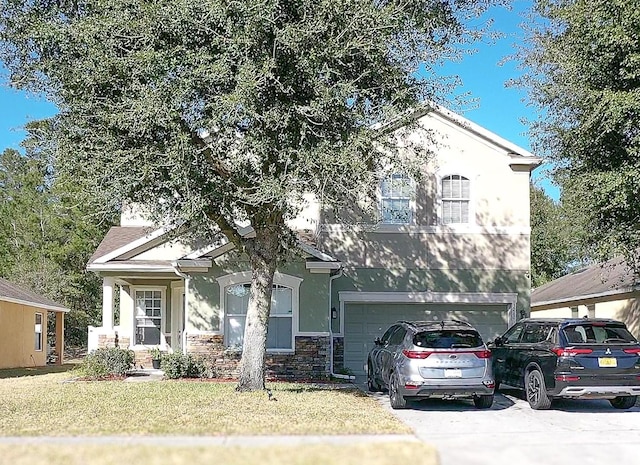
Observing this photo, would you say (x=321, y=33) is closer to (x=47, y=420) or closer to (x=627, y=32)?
(x=627, y=32)

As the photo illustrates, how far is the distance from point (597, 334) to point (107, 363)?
40.8ft

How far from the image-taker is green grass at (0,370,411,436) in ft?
37.1

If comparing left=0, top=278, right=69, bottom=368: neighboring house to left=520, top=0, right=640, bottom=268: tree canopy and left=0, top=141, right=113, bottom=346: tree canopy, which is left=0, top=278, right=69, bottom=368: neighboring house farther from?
left=520, top=0, right=640, bottom=268: tree canopy

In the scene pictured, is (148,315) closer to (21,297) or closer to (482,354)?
(21,297)

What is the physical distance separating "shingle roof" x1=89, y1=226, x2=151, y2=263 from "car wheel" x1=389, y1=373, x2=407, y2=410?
33.9 feet

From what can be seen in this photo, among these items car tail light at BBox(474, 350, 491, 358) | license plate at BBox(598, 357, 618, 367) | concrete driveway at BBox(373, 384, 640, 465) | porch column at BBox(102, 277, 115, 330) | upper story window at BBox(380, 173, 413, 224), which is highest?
upper story window at BBox(380, 173, 413, 224)

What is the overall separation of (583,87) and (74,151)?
10.9 metres

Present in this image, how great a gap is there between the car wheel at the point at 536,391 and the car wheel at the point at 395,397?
2.53 metres

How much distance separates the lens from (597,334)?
14477mm

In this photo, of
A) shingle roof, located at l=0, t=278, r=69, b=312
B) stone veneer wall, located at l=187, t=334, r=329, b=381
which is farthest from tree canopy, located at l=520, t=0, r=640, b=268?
shingle roof, located at l=0, t=278, r=69, b=312

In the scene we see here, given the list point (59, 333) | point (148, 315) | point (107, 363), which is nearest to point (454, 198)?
point (148, 315)

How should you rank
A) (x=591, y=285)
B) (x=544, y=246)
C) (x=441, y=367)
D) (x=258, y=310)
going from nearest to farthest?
1. (x=441, y=367)
2. (x=258, y=310)
3. (x=591, y=285)
4. (x=544, y=246)

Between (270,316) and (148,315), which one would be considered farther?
(148,315)

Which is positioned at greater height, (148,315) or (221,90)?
(221,90)
